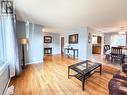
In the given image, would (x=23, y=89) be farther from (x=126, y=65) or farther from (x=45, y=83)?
(x=126, y=65)

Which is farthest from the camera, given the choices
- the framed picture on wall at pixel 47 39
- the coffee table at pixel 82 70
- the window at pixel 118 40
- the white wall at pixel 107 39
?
the white wall at pixel 107 39

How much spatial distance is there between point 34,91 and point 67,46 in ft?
20.1

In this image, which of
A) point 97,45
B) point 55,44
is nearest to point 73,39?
point 55,44

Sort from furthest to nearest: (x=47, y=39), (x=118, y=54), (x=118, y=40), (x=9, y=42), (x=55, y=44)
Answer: (x=55, y=44) < (x=118, y=40) < (x=47, y=39) < (x=118, y=54) < (x=9, y=42)

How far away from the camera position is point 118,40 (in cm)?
915

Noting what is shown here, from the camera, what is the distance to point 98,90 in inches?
92.8

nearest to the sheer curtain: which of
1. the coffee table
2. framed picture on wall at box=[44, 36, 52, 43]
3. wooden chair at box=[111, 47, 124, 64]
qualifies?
the coffee table

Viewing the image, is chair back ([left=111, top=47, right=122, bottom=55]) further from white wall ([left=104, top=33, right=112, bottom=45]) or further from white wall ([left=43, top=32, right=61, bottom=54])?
white wall ([left=43, top=32, right=61, bottom=54])

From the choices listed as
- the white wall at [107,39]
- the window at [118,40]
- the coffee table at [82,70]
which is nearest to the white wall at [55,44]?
the white wall at [107,39]

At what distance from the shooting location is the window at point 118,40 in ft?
28.9

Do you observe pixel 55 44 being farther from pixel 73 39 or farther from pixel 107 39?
pixel 107 39

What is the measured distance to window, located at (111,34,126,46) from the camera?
8.82 metres

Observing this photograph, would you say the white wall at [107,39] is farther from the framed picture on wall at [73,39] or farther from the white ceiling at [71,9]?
the white ceiling at [71,9]

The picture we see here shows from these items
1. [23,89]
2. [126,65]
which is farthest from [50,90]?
[126,65]
